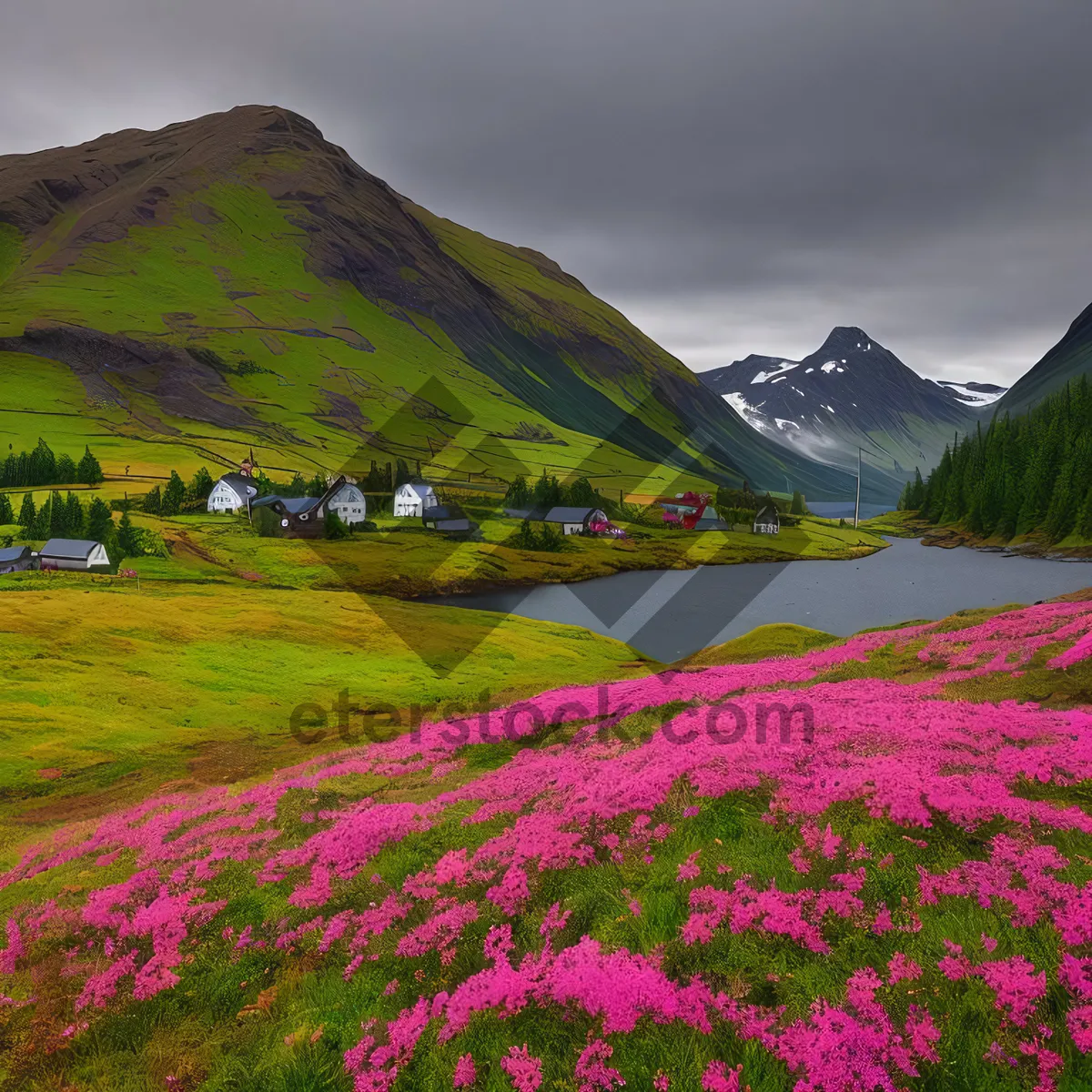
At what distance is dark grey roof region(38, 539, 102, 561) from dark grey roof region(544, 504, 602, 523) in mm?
113278

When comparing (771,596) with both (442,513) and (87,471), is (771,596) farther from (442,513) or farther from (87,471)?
(87,471)

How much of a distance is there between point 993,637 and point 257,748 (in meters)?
43.7

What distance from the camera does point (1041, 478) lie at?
538 ft

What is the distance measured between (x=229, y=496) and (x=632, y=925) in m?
172

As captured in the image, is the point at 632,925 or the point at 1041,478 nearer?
the point at 632,925

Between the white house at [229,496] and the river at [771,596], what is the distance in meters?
77.9

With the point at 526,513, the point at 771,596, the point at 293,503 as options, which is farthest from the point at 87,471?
the point at 771,596

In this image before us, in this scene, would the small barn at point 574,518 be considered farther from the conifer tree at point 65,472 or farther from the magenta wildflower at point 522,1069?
the magenta wildflower at point 522,1069

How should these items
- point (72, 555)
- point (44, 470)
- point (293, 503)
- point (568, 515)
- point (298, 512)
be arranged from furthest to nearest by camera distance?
point (568, 515)
point (44, 470)
point (293, 503)
point (298, 512)
point (72, 555)

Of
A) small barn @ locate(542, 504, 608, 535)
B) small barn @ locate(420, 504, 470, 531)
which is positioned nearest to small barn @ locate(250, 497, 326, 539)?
small barn @ locate(420, 504, 470, 531)

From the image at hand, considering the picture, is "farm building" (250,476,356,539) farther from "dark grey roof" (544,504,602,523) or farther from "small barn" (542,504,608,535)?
"small barn" (542,504,608,535)

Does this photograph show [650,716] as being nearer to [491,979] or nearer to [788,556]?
[491,979]

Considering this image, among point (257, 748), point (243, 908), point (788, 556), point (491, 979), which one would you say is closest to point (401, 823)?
point (243, 908)

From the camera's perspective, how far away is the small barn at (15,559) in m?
85.6
